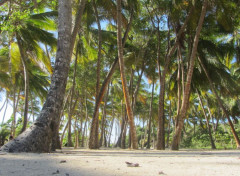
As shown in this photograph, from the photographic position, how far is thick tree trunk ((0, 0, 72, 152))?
4320mm

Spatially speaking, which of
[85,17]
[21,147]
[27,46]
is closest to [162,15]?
[85,17]

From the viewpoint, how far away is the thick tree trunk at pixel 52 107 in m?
4.32

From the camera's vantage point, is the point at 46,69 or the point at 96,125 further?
the point at 46,69

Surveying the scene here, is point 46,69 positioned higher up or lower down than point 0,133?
higher up

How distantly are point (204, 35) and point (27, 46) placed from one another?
36.3 ft

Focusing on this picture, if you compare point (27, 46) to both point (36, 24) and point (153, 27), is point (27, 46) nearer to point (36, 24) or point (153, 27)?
point (36, 24)

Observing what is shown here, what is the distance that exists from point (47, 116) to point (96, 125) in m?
5.72

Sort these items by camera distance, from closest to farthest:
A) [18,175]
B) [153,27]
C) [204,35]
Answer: [18,175]
[153,27]
[204,35]

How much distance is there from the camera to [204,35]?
13.8 m

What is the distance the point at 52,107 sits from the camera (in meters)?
4.96

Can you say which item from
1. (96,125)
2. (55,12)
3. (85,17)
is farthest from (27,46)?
(96,125)

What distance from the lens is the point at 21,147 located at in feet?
13.8

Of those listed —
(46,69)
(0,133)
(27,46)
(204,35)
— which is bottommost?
(0,133)

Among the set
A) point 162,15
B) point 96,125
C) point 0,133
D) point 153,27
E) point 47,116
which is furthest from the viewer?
point 0,133
